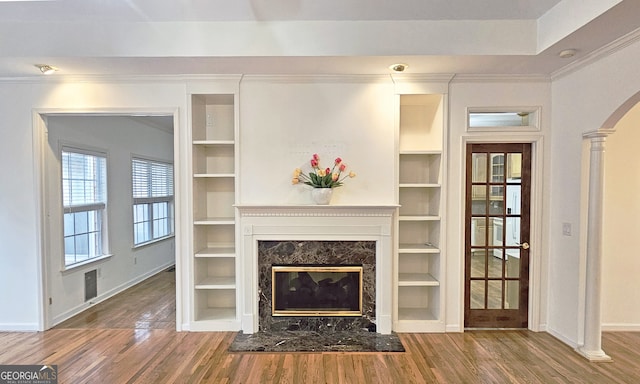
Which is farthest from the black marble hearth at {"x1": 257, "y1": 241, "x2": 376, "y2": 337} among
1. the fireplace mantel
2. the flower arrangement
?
the flower arrangement

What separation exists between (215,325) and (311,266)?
121 centimetres

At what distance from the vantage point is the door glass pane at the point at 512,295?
11.9 ft

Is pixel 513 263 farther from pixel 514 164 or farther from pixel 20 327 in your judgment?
Result: pixel 20 327

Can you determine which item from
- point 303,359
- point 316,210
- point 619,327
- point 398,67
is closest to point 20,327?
point 303,359

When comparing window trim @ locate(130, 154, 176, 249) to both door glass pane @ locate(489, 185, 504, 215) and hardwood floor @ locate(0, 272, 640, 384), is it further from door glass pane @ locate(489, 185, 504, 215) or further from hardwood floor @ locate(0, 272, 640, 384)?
door glass pane @ locate(489, 185, 504, 215)

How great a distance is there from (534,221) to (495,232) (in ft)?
1.30

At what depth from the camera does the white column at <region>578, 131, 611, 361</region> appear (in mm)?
2982

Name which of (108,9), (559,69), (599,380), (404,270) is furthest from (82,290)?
(559,69)

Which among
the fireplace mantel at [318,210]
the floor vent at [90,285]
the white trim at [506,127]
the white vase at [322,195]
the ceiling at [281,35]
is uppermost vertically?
the ceiling at [281,35]

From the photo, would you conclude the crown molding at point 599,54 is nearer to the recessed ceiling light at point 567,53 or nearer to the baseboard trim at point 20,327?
the recessed ceiling light at point 567,53

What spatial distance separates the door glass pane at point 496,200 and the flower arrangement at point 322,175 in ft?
5.03

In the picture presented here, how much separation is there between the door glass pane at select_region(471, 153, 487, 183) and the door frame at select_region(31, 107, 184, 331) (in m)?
3.13

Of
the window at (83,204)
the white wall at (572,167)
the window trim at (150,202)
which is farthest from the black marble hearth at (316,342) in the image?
the window trim at (150,202)

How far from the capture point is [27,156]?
352 cm
